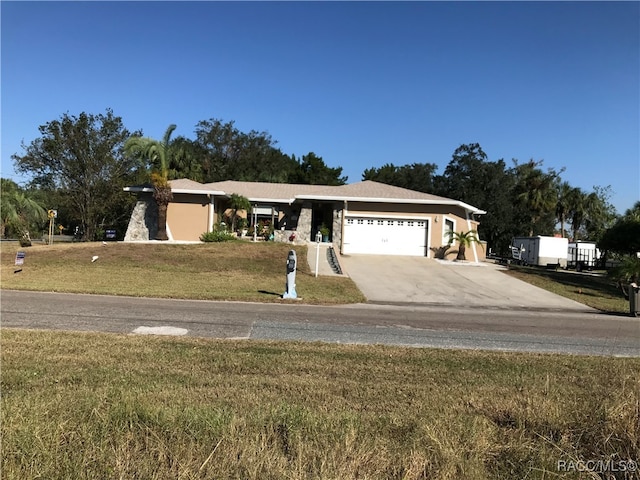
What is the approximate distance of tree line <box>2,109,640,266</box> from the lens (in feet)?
110

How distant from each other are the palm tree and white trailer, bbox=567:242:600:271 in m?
35.1

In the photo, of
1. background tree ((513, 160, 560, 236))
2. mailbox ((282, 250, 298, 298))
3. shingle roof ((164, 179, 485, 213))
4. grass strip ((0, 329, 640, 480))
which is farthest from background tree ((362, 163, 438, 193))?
grass strip ((0, 329, 640, 480))

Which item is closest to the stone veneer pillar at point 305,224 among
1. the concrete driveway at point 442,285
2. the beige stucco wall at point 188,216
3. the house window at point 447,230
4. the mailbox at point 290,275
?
the concrete driveway at point 442,285

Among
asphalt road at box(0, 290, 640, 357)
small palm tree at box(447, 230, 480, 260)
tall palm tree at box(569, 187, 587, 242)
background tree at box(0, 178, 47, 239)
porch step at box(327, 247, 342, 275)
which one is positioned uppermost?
tall palm tree at box(569, 187, 587, 242)

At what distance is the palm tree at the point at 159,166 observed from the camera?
27.6 metres

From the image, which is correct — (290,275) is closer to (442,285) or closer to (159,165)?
(442,285)

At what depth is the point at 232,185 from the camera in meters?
34.0

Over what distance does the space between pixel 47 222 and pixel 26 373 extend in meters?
45.7

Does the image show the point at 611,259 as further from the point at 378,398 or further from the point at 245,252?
the point at 378,398

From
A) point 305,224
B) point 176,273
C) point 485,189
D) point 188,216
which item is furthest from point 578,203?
point 176,273

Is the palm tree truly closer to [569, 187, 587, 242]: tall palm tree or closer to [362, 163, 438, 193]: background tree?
[362, 163, 438, 193]: background tree

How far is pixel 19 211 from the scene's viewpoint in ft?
130

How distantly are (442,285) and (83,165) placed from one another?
25.8 meters

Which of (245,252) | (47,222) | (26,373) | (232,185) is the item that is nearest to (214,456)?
(26,373)
